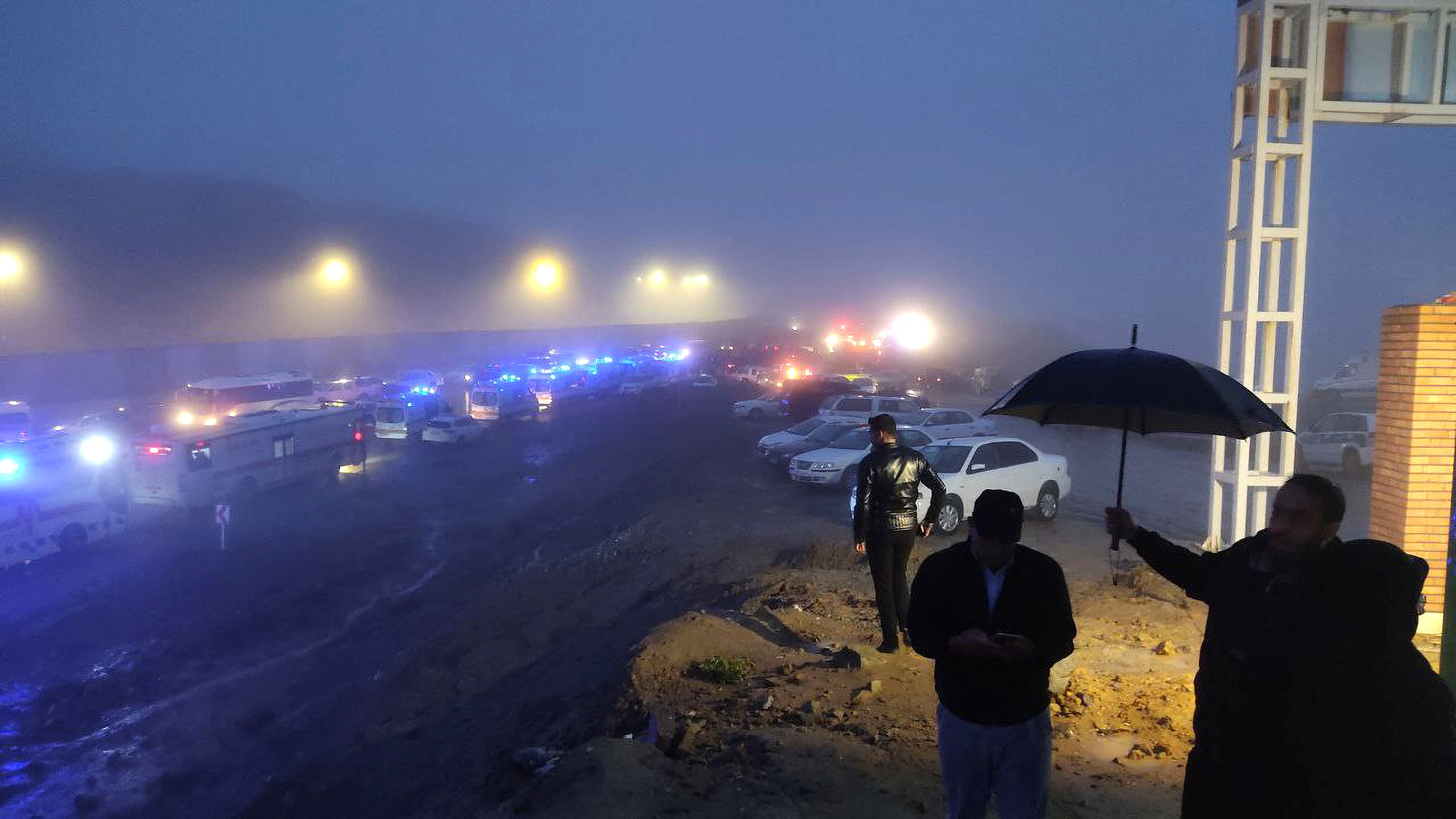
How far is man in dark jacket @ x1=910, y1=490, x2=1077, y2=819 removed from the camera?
3201mm

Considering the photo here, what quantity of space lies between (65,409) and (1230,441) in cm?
3717

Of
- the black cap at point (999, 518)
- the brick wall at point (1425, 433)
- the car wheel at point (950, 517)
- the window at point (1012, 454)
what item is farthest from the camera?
the window at point (1012, 454)

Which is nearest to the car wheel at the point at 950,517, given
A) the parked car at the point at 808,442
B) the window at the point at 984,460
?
the window at the point at 984,460

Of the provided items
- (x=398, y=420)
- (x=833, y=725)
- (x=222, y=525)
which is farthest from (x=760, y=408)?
(x=833, y=725)

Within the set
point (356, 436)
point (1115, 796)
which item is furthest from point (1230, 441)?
point (356, 436)

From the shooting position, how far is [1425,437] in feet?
24.0

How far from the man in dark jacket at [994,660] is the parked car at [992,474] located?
11061 mm

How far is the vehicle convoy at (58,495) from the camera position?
52.4ft

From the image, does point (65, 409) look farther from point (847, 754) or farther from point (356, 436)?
point (847, 754)

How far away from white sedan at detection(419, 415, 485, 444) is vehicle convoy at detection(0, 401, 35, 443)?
10730 millimetres

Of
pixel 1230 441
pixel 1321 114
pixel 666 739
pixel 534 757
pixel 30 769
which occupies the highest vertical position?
pixel 1321 114

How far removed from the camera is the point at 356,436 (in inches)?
1025

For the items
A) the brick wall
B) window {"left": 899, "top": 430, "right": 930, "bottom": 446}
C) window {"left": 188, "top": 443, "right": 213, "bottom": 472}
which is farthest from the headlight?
the brick wall

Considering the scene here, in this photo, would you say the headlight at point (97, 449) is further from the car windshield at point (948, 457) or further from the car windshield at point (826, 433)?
the car windshield at point (948, 457)
